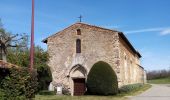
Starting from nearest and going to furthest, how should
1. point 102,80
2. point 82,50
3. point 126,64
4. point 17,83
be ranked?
point 17,83
point 102,80
point 82,50
point 126,64

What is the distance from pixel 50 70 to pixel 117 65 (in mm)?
7551

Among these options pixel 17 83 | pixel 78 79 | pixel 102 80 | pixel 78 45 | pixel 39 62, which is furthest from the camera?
pixel 78 79

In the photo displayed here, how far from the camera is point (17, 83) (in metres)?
15.6

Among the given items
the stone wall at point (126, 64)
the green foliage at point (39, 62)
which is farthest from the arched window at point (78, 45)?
the stone wall at point (126, 64)

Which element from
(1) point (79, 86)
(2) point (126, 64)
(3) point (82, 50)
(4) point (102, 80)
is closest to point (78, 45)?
(3) point (82, 50)

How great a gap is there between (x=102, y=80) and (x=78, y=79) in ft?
17.1

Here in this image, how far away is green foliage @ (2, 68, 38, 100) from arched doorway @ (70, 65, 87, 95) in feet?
59.9

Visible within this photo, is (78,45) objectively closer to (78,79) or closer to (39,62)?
(78,79)

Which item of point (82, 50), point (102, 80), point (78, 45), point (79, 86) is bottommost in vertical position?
point (79, 86)

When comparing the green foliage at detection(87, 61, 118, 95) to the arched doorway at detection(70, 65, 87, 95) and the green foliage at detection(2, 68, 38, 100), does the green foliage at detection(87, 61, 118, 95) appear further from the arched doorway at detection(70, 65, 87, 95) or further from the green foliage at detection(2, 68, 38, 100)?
the green foliage at detection(2, 68, 38, 100)

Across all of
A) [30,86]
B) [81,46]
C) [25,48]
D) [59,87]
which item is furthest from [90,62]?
[30,86]

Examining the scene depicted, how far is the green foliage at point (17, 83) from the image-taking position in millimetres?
15523

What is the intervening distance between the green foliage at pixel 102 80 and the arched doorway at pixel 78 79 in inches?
121

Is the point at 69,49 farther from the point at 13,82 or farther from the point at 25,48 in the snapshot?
the point at 13,82
